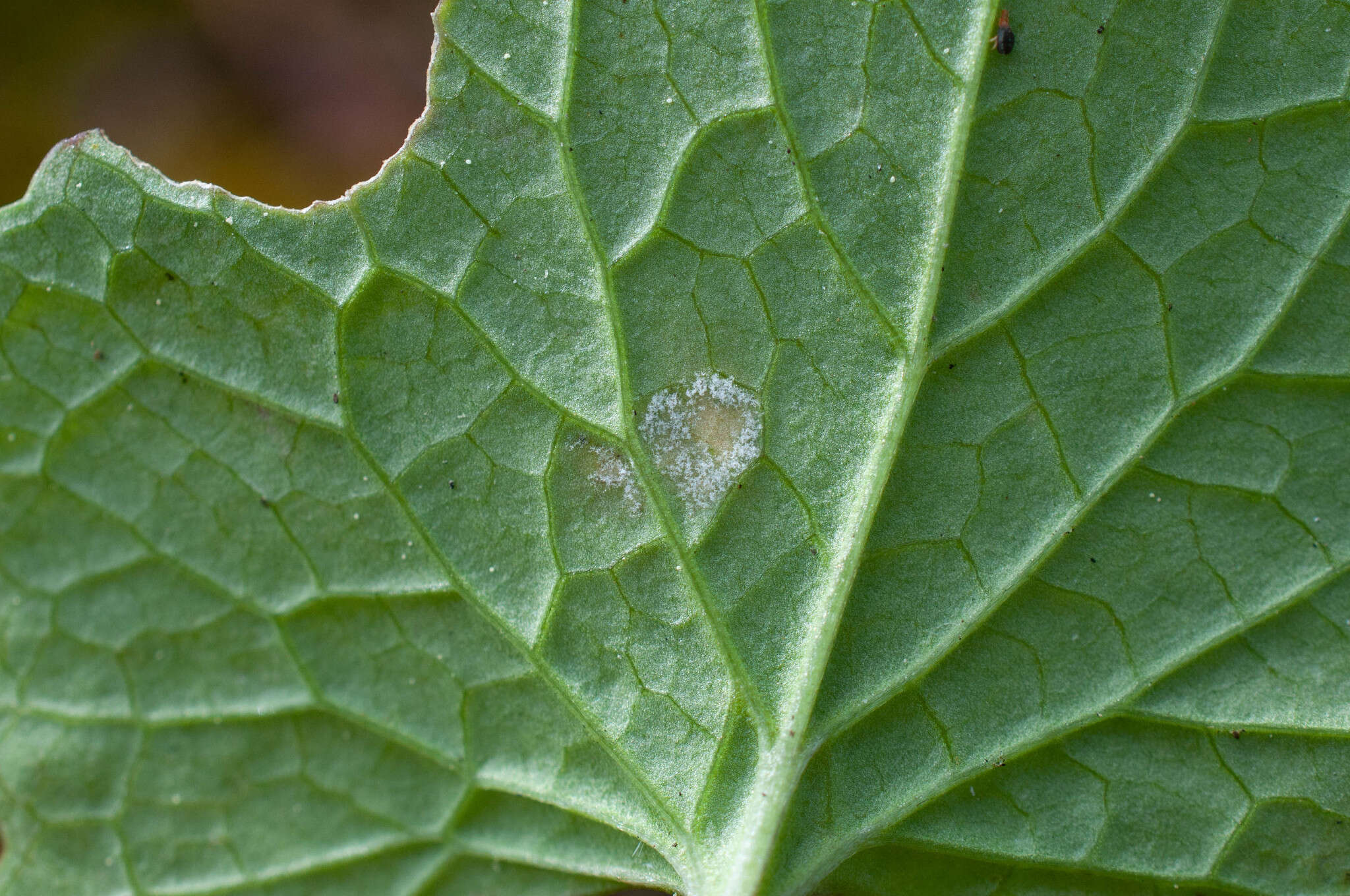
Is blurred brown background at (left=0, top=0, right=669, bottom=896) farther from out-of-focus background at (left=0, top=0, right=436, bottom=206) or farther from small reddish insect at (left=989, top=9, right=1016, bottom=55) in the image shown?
small reddish insect at (left=989, top=9, right=1016, bottom=55)

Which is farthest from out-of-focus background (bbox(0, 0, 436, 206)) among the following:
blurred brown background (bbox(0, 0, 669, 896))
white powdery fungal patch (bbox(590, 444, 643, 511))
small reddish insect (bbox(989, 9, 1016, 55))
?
small reddish insect (bbox(989, 9, 1016, 55))

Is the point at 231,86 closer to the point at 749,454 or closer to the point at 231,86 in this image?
the point at 231,86

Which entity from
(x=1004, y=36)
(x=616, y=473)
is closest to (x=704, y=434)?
(x=616, y=473)

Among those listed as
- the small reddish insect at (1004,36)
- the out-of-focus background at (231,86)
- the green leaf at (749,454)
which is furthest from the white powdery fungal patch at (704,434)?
the out-of-focus background at (231,86)

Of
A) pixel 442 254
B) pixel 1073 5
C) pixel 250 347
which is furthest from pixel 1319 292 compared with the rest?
pixel 250 347

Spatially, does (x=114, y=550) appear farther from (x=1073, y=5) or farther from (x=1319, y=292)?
(x=1319, y=292)

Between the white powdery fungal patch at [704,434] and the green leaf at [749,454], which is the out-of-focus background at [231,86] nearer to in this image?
the green leaf at [749,454]
